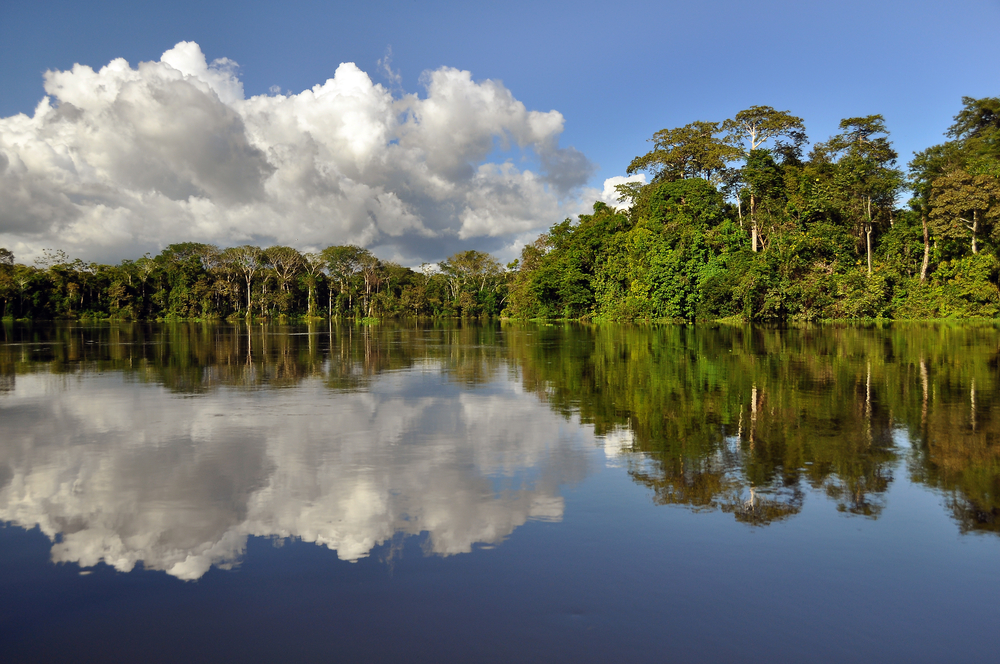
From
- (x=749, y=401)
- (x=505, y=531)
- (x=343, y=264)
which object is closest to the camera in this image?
(x=505, y=531)

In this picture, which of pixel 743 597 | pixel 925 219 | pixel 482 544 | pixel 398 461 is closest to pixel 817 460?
pixel 743 597

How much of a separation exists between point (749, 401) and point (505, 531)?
23.0ft

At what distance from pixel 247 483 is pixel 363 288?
89.5 metres

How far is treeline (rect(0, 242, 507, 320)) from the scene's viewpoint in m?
77.2

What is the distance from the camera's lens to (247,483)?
591 centimetres

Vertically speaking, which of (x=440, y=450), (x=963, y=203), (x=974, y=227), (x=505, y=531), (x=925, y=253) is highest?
(x=963, y=203)

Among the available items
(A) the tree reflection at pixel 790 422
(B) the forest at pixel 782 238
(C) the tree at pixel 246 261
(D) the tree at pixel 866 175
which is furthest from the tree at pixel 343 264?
(A) the tree reflection at pixel 790 422

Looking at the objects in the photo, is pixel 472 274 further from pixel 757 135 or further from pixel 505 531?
pixel 505 531

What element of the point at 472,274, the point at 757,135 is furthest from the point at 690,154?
the point at 472,274

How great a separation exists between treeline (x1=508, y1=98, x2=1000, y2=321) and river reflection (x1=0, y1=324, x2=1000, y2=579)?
28916 millimetres

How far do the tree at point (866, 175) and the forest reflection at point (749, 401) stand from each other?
81.8ft

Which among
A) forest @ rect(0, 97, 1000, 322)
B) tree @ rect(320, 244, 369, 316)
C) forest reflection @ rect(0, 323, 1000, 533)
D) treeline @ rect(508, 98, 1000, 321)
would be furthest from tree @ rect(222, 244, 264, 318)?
forest reflection @ rect(0, 323, 1000, 533)

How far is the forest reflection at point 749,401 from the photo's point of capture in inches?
227

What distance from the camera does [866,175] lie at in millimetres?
43500
